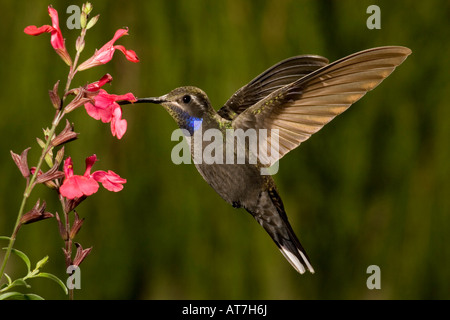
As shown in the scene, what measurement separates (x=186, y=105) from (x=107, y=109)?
23 cm

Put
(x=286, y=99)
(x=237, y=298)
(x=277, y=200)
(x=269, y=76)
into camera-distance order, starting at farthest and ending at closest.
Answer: (x=237, y=298) → (x=269, y=76) → (x=277, y=200) → (x=286, y=99)

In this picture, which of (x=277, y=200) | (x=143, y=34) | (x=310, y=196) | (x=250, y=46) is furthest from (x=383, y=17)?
(x=277, y=200)

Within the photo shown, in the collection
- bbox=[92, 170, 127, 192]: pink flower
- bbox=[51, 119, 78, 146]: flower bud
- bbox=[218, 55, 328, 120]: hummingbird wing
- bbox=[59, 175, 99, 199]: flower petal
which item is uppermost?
bbox=[218, 55, 328, 120]: hummingbird wing

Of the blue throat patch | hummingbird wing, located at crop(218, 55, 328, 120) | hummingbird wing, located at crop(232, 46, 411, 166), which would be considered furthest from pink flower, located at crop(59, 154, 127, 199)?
hummingbird wing, located at crop(218, 55, 328, 120)

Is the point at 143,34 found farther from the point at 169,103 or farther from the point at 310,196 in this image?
the point at 169,103

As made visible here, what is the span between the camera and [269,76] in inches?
50.9

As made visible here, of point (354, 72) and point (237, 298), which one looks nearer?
point (354, 72)

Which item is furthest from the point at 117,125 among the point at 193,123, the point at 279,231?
the point at 279,231

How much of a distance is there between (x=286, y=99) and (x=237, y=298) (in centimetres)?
127

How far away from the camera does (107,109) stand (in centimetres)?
71

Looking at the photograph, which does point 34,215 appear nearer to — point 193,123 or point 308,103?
point 193,123

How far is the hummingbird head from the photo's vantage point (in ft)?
2.97

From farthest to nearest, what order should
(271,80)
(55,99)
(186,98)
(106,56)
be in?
1. (271,80)
2. (186,98)
3. (106,56)
4. (55,99)

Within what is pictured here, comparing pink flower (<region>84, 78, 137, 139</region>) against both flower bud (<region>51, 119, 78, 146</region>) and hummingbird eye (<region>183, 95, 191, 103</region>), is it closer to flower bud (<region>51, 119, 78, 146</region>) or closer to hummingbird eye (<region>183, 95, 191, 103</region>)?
flower bud (<region>51, 119, 78, 146</region>)
